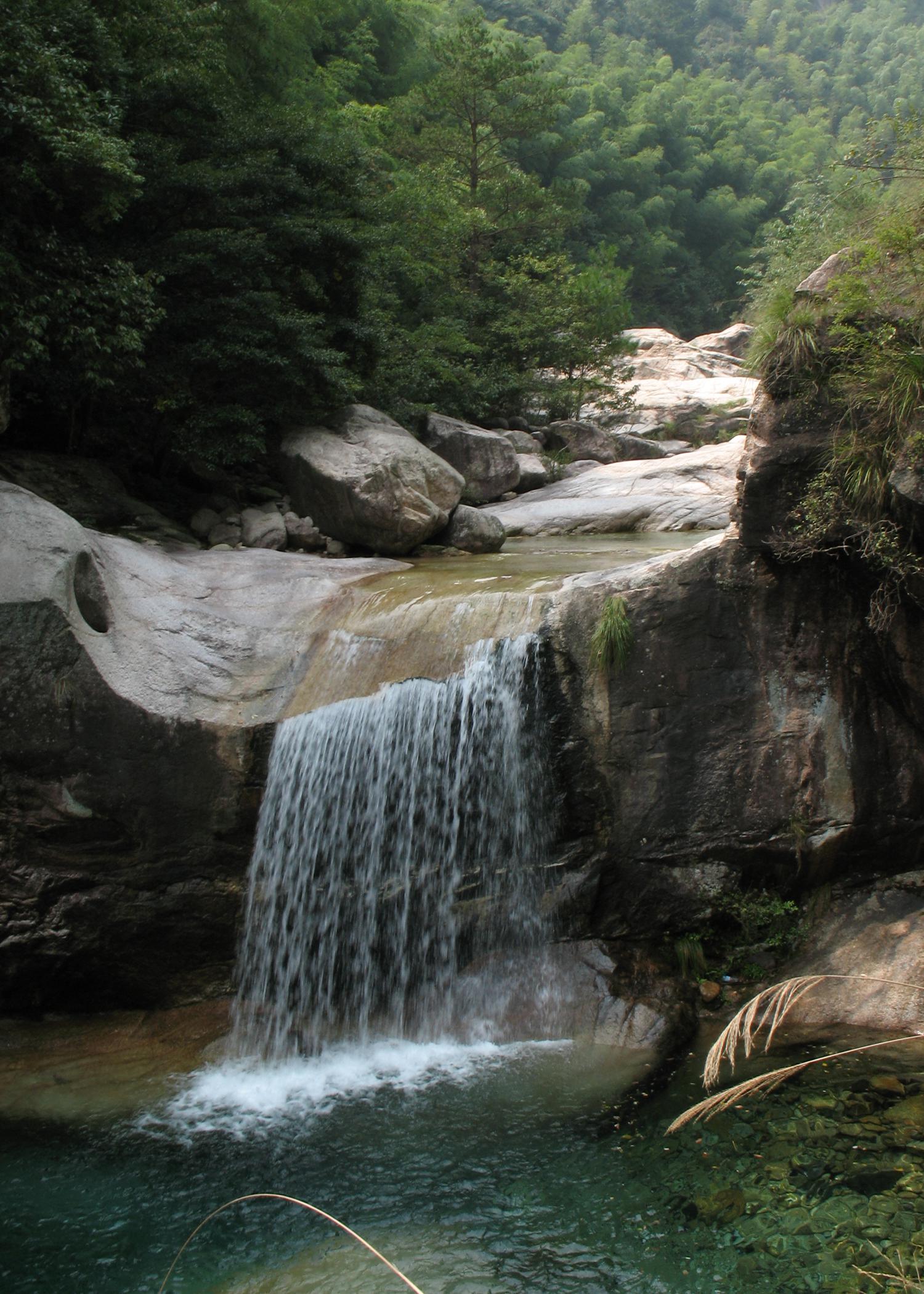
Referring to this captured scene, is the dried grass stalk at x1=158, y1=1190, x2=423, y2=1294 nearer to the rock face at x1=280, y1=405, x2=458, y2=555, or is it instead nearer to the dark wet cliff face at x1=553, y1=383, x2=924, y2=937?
the dark wet cliff face at x1=553, y1=383, x2=924, y2=937

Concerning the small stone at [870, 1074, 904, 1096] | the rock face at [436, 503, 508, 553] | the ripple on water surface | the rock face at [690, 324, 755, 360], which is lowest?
the ripple on water surface

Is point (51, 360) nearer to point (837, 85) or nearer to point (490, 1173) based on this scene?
point (490, 1173)

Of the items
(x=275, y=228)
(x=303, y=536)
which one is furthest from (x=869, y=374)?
(x=275, y=228)

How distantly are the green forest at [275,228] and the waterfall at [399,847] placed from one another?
385 centimetres

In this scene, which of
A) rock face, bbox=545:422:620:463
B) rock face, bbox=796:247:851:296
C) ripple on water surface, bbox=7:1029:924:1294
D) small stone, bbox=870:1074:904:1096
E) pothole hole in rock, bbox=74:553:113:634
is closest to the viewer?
ripple on water surface, bbox=7:1029:924:1294

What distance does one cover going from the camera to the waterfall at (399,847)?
21.2 feet

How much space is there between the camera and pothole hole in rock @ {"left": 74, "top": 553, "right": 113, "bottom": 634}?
6895 mm

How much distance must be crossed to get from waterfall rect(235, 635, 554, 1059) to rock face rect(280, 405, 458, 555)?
376cm

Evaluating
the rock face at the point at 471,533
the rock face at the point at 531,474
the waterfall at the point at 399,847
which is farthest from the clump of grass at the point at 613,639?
the rock face at the point at 531,474

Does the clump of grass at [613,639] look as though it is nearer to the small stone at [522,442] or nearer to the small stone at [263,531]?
the small stone at [263,531]

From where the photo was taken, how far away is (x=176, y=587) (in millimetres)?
7840

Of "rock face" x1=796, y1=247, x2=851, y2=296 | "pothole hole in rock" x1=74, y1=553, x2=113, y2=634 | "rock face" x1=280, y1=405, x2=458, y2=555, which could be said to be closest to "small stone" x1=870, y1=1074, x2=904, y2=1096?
"rock face" x1=796, y1=247, x2=851, y2=296

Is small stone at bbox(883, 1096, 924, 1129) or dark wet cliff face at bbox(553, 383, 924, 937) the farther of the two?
dark wet cliff face at bbox(553, 383, 924, 937)

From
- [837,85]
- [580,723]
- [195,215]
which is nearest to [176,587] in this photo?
[580,723]
